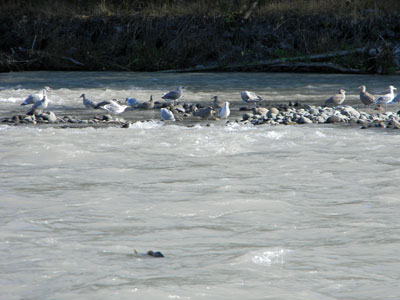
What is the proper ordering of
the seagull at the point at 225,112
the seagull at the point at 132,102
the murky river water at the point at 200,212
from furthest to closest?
1. the seagull at the point at 132,102
2. the seagull at the point at 225,112
3. the murky river water at the point at 200,212

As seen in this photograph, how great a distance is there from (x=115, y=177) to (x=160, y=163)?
0.84 m

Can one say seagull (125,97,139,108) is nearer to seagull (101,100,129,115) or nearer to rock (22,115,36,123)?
seagull (101,100,129,115)

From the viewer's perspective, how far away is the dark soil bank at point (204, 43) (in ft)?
67.7

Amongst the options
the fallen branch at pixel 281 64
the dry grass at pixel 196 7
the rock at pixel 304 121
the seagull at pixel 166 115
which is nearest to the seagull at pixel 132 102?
the seagull at pixel 166 115

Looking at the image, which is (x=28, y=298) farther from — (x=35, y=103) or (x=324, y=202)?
(x=35, y=103)

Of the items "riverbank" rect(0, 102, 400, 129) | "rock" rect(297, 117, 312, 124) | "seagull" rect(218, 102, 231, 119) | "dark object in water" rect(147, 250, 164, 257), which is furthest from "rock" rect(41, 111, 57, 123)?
"dark object in water" rect(147, 250, 164, 257)

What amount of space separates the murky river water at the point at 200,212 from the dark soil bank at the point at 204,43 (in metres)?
12.2

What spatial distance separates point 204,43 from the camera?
22562 millimetres

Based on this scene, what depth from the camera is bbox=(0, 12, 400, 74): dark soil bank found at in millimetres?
20641

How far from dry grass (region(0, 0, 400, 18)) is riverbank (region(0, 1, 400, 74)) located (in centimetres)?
8

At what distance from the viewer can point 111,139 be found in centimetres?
807

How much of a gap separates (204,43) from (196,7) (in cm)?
195

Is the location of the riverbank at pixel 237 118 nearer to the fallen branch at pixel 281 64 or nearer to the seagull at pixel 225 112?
the seagull at pixel 225 112

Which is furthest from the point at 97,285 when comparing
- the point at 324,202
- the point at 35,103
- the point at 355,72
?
the point at 355,72
